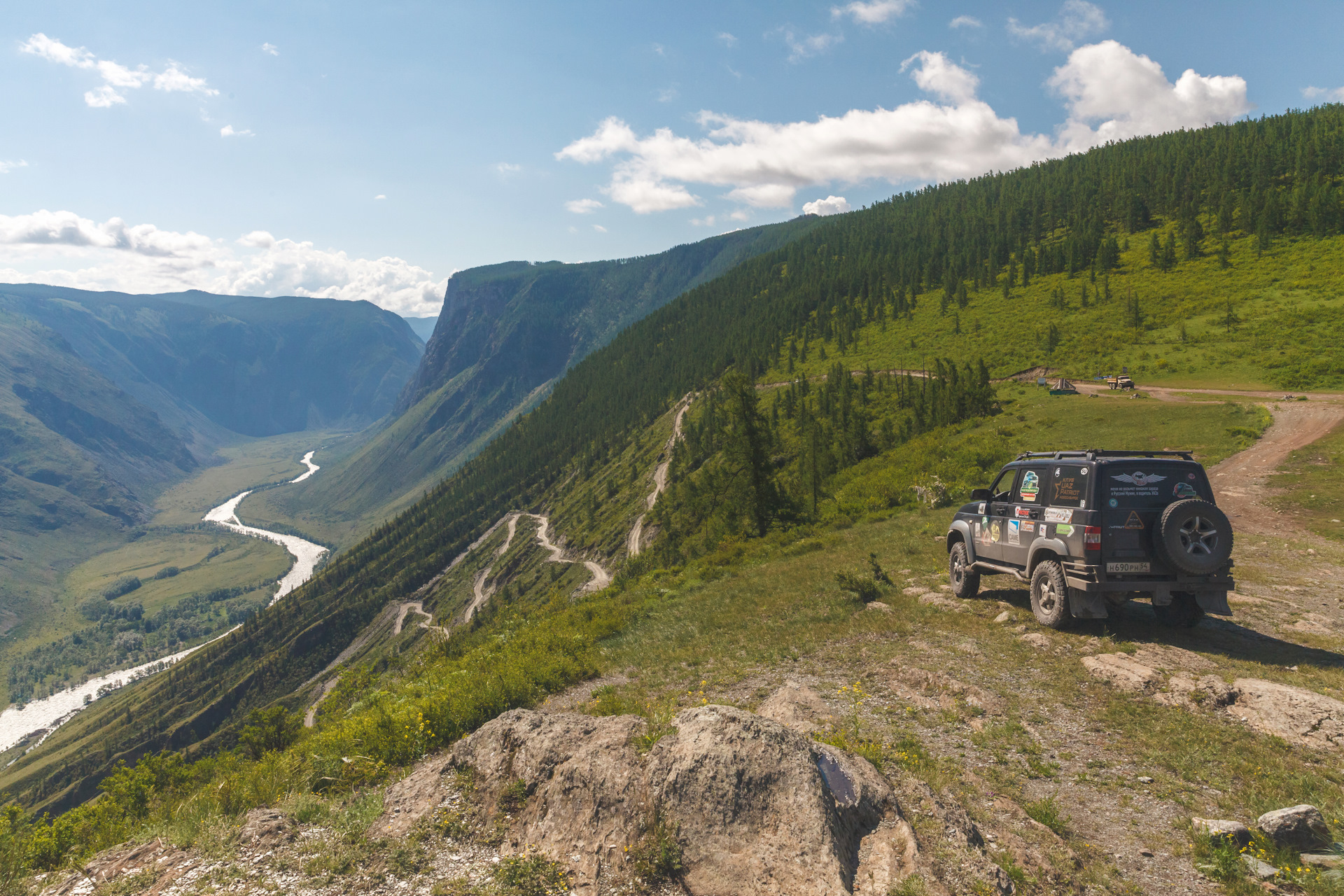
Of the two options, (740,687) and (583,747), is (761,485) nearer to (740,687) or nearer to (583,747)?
(740,687)

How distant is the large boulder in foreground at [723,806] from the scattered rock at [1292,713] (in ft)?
22.0

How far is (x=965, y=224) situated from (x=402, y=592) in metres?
190

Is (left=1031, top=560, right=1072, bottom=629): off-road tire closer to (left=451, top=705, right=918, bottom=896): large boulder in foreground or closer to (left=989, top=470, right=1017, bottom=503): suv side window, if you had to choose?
(left=989, top=470, right=1017, bottom=503): suv side window

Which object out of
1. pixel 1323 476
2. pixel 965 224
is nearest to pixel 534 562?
Result: pixel 1323 476

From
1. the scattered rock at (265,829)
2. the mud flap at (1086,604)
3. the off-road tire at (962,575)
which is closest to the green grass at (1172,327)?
the off-road tire at (962,575)

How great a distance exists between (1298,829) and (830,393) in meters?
87.0

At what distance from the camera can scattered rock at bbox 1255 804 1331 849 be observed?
585 centimetres

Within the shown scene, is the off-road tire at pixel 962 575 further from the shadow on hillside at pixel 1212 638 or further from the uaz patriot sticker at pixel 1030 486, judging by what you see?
the uaz patriot sticker at pixel 1030 486

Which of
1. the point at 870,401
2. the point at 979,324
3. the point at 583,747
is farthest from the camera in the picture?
the point at 979,324

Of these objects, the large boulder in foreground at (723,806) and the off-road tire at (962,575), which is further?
the off-road tire at (962,575)

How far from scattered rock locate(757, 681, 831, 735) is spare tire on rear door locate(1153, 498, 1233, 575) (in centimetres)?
805

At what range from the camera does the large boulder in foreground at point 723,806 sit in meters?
5.44

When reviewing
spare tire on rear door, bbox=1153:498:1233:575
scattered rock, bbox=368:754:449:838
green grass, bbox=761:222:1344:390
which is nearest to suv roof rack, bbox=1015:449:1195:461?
spare tire on rear door, bbox=1153:498:1233:575

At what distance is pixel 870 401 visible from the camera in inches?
3302
